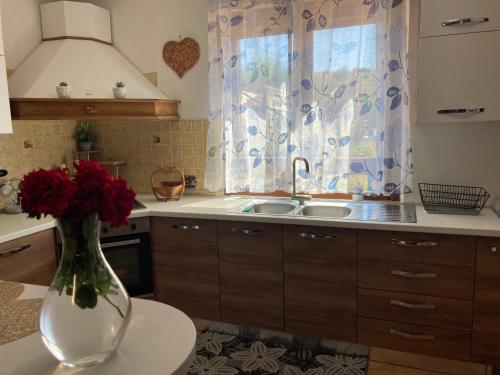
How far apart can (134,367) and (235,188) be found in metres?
2.14

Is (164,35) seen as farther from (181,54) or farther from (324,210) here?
(324,210)

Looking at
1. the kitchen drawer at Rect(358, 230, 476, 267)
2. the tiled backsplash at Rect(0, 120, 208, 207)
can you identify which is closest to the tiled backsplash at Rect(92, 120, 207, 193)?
the tiled backsplash at Rect(0, 120, 208, 207)

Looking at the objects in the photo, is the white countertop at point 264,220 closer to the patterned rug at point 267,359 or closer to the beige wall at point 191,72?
the beige wall at point 191,72

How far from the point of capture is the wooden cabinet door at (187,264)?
101 inches

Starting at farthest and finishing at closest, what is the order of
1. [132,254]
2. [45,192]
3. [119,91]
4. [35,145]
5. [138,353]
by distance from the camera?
[35,145], [119,91], [132,254], [138,353], [45,192]

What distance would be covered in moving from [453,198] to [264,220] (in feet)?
3.78

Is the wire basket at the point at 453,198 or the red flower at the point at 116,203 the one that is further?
the wire basket at the point at 453,198

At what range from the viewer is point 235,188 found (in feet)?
9.83

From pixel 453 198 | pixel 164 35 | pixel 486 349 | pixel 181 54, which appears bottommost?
pixel 486 349

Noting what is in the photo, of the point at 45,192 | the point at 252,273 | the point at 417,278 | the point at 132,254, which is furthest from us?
the point at 132,254

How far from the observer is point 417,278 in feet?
6.97

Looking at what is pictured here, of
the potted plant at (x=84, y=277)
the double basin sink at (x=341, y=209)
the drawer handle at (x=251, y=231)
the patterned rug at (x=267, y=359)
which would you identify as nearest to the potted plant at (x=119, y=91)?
the double basin sink at (x=341, y=209)

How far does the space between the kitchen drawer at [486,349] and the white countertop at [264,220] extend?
1.74 ft

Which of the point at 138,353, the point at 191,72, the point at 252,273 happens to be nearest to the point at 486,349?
the point at 252,273
